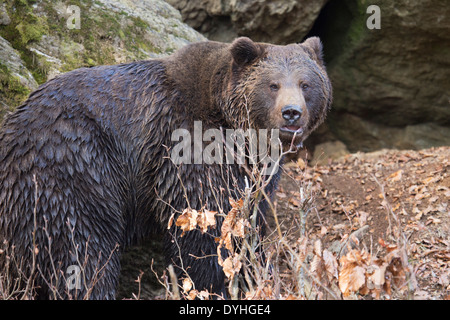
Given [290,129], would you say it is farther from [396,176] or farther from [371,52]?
[371,52]

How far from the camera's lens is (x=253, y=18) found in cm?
1013

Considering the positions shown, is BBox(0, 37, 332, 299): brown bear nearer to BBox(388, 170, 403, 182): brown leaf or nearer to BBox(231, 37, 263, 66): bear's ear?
BBox(231, 37, 263, 66): bear's ear

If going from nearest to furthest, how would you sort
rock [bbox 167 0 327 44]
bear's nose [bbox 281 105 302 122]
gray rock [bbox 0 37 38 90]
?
bear's nose [bbox 281 105 302 122] < gray rock [bbox 0 37 38 90] < rock [bbox 167 0 327 44]

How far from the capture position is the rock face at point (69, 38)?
23.2 ft

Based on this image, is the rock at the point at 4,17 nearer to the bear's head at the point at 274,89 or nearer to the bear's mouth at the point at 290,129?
the bear's head at the point at 274,89

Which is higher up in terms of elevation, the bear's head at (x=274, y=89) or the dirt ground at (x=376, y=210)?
the bear's head at (x=274, y=89)

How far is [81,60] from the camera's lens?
25.4ft

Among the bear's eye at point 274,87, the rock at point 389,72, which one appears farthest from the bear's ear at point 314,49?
the rock at point 389,72

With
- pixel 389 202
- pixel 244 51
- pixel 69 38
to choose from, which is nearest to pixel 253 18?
pixel 69 38

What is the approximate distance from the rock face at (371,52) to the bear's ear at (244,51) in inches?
161

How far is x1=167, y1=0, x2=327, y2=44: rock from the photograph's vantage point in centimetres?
1002

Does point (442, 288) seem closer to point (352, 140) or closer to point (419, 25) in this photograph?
point (419, 25)

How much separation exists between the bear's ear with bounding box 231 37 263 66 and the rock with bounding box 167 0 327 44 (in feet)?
13.2

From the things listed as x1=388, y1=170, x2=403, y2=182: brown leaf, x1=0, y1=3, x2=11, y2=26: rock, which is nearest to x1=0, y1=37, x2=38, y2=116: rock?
x1=0, y1=3, x2=11, y2=26: rock
